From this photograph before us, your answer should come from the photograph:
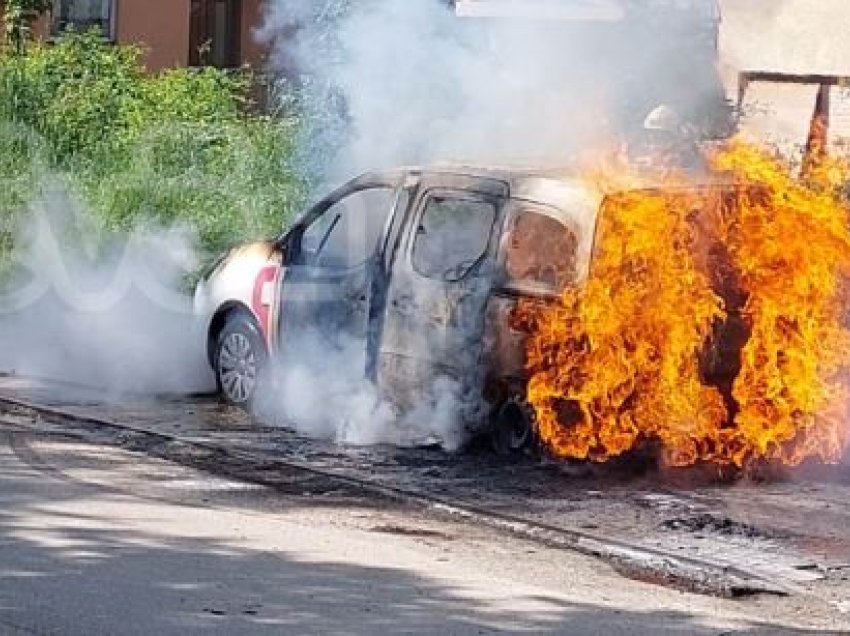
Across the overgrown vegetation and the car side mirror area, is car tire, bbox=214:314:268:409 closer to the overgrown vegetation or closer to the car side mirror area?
the car side mirror area

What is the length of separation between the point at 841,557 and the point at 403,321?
3390mm

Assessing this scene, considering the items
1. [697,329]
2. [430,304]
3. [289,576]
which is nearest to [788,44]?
[430,304]

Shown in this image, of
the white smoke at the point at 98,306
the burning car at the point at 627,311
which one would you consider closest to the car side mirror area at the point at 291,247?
the burning car at the point at 627,311

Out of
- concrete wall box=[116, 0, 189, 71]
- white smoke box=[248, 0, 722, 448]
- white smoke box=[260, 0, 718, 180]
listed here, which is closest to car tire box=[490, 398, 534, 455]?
white smoke box=[248, 0, 722, 448]

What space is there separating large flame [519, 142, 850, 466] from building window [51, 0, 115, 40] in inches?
651

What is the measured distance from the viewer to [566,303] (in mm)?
11008

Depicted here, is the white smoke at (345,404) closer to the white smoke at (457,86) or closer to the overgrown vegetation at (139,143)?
the white smoke at (457,86)

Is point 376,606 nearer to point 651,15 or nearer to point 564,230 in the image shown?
point 564,230

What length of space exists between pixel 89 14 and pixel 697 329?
1734cm

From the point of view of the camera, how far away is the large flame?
10938mm

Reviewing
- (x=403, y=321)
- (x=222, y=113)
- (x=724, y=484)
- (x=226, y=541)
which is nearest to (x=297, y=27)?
(x=222, y=113)

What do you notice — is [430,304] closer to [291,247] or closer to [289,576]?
[291,247]

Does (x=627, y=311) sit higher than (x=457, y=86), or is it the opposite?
(x=457, y=86)

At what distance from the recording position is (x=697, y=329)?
1092 cm
